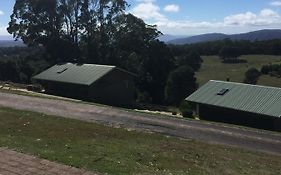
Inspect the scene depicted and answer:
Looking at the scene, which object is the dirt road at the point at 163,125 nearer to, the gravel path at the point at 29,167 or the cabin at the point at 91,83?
the gravel path at the point at 29,167

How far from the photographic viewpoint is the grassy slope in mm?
102438

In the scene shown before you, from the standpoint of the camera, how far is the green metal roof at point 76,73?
43469mm

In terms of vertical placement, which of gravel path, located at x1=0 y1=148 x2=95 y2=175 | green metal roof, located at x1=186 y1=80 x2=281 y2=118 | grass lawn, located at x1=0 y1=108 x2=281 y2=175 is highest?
gravel path, located at x1=0 y1=148 x2=95 y2=175

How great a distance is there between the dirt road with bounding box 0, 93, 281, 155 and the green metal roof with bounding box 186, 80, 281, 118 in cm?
933

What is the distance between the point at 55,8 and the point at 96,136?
47579mm

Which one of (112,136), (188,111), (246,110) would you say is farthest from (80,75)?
(112,136)

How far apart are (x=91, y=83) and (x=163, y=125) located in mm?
19757

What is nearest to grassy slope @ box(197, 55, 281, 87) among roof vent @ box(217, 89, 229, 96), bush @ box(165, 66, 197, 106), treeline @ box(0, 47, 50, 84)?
bush @ box(165, 66, 197, 106)

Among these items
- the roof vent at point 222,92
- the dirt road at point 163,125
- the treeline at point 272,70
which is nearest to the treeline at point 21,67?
the roof vent at point 222,92

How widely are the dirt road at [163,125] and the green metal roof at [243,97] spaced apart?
9.33 meters

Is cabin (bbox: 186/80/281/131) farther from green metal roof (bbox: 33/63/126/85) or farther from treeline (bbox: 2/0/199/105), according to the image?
treeline (bbox: 2/0/199/105)

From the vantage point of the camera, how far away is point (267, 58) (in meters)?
138

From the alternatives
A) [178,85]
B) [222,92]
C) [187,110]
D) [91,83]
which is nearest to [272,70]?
[178,85]

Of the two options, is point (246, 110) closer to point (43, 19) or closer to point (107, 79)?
point (107, 79)
